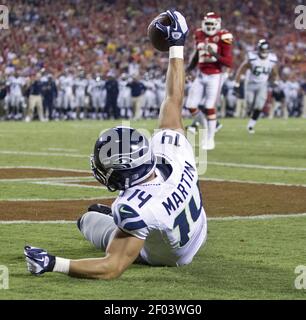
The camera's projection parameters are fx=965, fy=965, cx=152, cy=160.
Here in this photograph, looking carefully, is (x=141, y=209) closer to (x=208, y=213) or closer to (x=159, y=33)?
(x=159, y=33)

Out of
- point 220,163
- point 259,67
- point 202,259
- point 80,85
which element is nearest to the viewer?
point 202,259

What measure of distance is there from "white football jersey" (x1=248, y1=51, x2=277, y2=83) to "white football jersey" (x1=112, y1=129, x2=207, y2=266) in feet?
46.0

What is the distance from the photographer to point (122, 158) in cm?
520

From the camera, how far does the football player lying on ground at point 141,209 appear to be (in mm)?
5160

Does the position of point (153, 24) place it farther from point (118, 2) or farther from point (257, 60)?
point (118, 2)

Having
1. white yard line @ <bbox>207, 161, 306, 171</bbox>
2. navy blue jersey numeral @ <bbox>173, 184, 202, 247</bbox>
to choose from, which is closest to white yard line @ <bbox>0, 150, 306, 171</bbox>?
white yard line @ <bbox>207, 161, 306, 171</bbox>

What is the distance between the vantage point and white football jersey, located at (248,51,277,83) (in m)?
19.9

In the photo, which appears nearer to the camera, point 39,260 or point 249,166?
point 39,260

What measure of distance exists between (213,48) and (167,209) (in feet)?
36.1

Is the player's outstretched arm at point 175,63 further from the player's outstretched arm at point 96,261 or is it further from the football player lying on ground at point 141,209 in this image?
the player's outstretched arm at point 96,261

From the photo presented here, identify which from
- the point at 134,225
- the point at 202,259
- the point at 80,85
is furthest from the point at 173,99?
the point at 80,85

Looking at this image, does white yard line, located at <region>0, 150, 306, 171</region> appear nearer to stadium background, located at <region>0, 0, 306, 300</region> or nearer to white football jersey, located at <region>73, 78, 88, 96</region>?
stadium background, located at <region>0, 0, 306, 300</region>

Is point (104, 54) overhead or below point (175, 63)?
below
